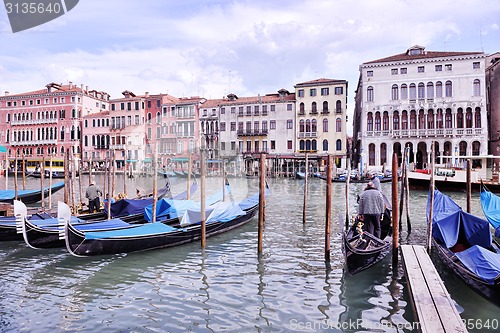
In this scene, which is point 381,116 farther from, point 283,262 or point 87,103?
point 87,103

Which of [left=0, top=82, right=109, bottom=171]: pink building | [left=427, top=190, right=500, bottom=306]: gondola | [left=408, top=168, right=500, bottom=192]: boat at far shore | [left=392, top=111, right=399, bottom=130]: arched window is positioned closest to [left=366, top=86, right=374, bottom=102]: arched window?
[left=392, top=111, right=399, bottom=130]: arched window

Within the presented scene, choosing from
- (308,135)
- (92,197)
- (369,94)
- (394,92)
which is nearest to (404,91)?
(394,92)

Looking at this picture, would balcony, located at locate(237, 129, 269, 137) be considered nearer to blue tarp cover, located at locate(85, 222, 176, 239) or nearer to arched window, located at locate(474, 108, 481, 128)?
arched window, located at locate(474, 108, 481, 128)

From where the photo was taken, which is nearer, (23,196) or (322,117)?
(23,196)

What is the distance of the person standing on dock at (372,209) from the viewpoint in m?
5.97

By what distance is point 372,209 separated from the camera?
597cm

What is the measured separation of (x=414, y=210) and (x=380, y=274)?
23.7ft

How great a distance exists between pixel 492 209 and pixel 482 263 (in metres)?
4.32

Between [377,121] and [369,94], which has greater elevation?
[369,94]

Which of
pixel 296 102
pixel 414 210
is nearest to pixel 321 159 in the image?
pixel 296 102

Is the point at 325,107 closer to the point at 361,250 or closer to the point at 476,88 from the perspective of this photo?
the point at 476,88

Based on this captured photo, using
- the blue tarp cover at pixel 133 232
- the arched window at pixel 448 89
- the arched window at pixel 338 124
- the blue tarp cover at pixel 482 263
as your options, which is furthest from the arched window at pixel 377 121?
the blue tarp cover at pixel 482 263

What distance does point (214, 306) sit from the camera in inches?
177

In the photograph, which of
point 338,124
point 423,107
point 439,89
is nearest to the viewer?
point 439,89
